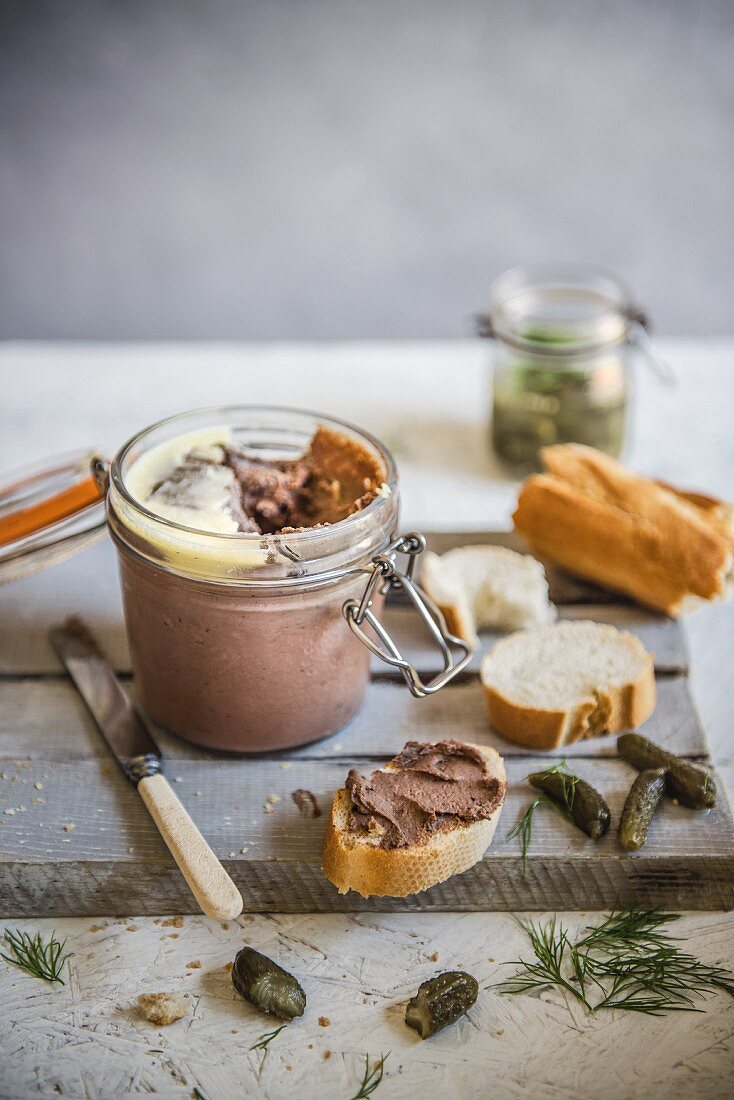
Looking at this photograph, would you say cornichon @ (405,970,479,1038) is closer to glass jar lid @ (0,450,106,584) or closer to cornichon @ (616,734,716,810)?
cornichon @ (616,734,716,810)

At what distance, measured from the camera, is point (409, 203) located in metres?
4.55

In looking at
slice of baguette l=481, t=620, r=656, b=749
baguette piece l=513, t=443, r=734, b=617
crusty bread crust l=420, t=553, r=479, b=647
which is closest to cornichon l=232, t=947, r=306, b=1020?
slice of baguette l=481, t=620, r=656, b=749

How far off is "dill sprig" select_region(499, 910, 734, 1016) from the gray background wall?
328 cm

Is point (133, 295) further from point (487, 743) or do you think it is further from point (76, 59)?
point (487, 743)

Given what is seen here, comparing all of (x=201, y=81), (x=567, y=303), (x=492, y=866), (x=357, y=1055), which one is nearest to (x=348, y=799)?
(x=492, y=866)

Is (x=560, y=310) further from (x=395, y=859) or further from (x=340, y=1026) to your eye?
(x=340, y=1026)

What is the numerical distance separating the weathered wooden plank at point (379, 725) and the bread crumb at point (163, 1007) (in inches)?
20.1

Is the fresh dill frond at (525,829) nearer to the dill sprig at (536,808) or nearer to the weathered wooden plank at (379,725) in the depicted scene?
the dill sprig at (536,808)

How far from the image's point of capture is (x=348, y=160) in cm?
442

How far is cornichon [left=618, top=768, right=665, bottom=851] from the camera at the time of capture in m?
2.07

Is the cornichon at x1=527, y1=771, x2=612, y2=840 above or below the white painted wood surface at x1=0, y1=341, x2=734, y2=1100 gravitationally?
above

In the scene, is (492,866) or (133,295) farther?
(133,295)

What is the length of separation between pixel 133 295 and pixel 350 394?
1.34 meters

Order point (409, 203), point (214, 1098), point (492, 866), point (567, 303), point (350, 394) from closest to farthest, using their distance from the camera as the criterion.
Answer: point (214, 1098), point (492, 866), point (567, 303), point (350, 394), point (409, 203)
